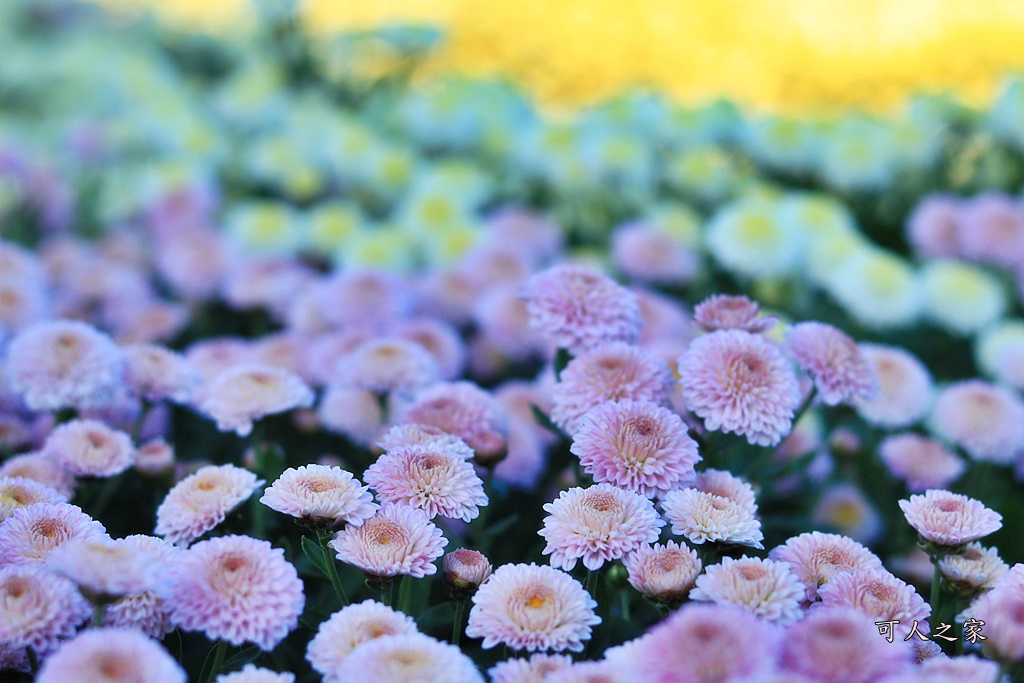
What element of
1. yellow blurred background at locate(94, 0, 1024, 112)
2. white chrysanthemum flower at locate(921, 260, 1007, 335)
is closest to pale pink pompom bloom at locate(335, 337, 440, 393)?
white chrysanthemum flower at locate(921, 260, 1007, 335)

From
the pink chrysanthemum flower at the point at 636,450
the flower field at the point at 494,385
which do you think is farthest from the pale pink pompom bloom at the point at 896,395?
the pink chrysanthemum flower at the point at 636,450

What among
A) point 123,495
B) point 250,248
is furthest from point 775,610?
point 250,248

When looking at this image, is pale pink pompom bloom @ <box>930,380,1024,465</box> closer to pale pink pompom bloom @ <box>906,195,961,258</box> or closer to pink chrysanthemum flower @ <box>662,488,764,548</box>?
pink chrysanthemum flower @ <box>662,488,764,548</box>

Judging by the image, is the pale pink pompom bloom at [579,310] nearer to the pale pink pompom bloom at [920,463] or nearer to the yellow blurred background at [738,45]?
the pale pink pompom bloom at [920,463]

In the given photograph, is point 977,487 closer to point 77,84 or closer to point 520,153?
point 520,153

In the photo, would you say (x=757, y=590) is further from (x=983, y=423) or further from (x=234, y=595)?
(x=983, y=423)
